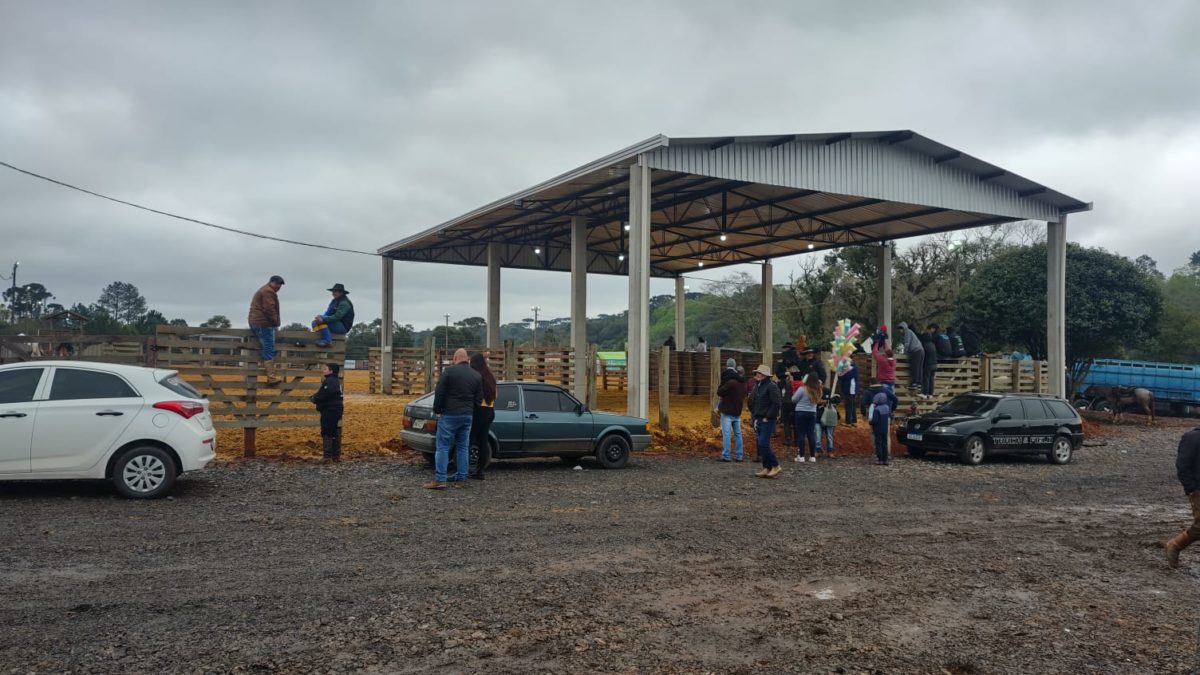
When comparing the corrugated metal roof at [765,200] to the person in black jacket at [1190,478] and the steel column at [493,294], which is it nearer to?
the steel column at [493,294]

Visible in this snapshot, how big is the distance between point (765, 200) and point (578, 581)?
60.5ft

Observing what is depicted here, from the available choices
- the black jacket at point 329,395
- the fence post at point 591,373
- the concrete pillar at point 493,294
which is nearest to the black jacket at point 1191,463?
the black jacket at point 329,395

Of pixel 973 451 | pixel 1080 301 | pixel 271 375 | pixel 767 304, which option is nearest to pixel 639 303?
pixel 973 451

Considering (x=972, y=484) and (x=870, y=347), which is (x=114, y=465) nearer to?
(x=972, y=484)

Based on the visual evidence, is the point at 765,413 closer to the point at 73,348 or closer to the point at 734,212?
the point at 73,348

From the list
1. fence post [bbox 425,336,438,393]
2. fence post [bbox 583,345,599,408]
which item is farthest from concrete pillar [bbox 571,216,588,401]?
fence post [bbox 425,336,438,393]

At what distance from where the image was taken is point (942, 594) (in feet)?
20.2

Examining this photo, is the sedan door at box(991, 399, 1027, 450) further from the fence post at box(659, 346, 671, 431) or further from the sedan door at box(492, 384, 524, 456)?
the sedan door at box(492, 384, 524, 456)

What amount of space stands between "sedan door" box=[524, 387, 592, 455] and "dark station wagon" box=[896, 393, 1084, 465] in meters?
7.17

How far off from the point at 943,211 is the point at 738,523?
17905 mm

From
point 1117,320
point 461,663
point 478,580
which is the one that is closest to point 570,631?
point 461,663

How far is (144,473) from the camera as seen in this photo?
9.09 m

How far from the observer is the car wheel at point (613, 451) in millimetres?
13068

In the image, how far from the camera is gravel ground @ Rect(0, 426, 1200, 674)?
4.71 meters
